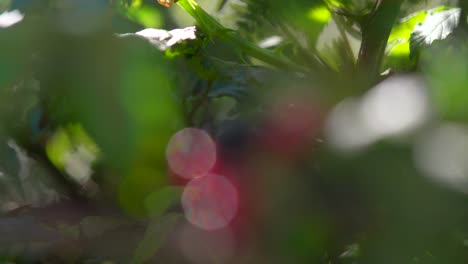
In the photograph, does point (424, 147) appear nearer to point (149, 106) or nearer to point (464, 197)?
point (464, 197)

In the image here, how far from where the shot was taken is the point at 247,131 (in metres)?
0.36

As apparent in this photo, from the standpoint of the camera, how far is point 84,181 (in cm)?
41

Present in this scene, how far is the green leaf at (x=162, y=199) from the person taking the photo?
36 cm

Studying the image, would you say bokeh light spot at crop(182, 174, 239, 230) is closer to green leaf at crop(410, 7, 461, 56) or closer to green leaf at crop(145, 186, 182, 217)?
green leaf at crop(145, 186, 182, 217)

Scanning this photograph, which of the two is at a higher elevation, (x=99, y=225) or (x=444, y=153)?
(x=444, y=153)

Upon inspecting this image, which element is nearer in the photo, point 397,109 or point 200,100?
point 397,109

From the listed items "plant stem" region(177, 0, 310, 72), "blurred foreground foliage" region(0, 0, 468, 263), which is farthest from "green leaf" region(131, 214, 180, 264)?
"plant stem" region(177, 0, 310, 72)

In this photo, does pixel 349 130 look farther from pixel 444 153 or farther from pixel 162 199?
pixel 162 199

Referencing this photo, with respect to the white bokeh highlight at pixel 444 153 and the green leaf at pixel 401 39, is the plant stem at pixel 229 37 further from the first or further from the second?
the white bokeh highlight at pixel 444 153

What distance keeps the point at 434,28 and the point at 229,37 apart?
136mm

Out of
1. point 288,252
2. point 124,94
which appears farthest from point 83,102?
point 288,252

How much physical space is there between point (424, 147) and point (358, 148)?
0.02 metres

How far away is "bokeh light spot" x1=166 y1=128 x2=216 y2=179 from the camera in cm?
37

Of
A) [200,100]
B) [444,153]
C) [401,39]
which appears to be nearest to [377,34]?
[401,39]
